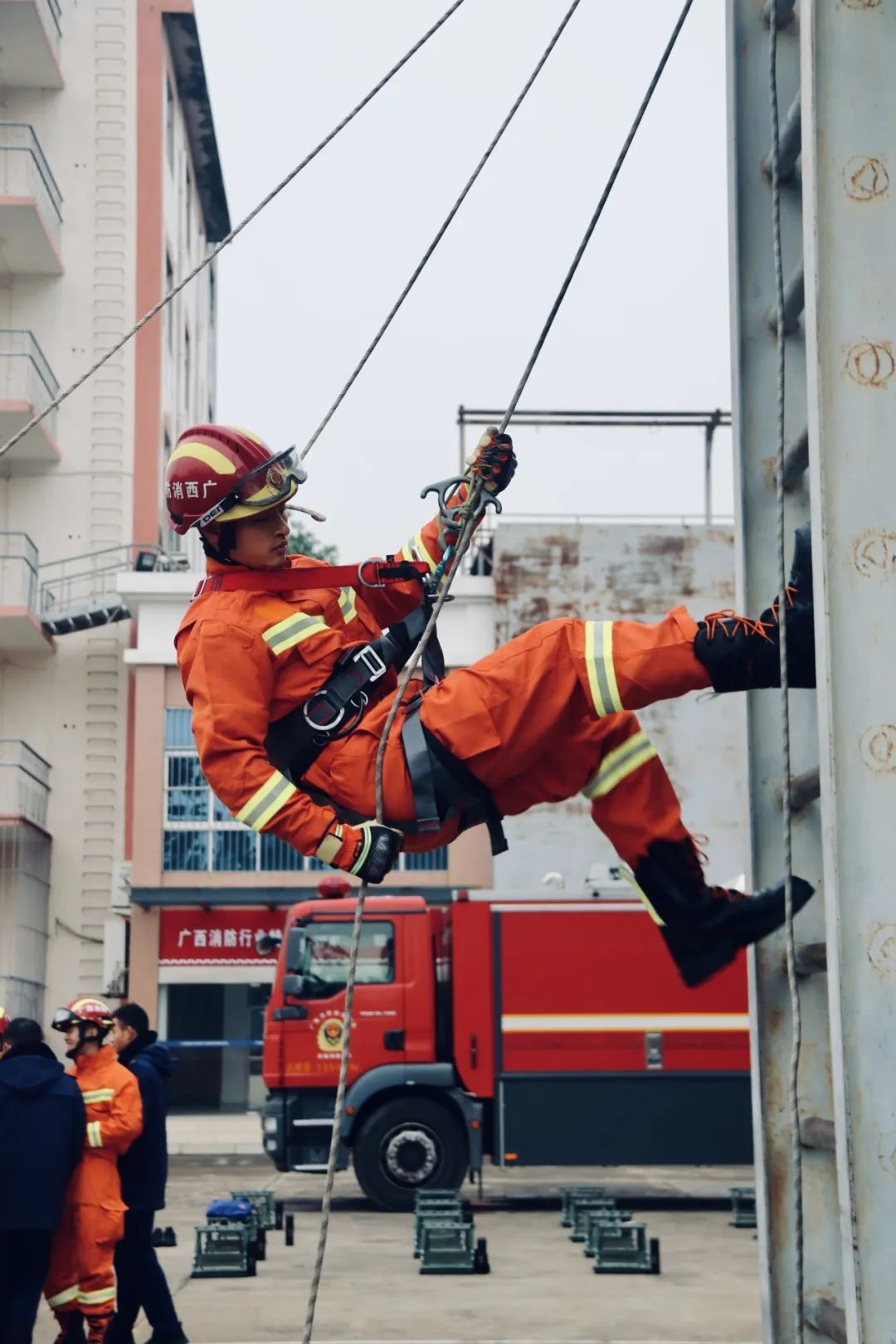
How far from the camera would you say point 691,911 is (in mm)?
4664

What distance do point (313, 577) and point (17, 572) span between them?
74.9 feet

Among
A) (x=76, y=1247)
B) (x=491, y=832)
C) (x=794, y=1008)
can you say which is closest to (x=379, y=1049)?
(x=76, y=1247)

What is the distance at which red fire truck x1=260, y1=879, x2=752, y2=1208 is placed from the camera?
49.2 feet

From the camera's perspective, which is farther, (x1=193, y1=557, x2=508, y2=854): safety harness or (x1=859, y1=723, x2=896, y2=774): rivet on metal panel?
(x1=193, y1=557, x2=508, y2=854): safety harness

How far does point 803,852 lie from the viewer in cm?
434

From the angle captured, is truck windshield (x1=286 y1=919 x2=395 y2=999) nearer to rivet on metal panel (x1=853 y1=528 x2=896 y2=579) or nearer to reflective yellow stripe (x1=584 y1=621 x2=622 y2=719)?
reflective yellow stripe (x1=584 y1=621 x2=622 y2=719)

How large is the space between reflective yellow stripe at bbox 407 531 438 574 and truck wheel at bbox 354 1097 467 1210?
10563 millimetres

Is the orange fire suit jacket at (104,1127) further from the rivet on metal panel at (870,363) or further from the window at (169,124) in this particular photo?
the window at (169,124)

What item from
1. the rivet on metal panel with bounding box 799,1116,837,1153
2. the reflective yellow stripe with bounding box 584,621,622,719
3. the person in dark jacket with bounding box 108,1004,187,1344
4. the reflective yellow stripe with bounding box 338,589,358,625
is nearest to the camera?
the rivet on metal panel with bounding box 799,1116,837,1153

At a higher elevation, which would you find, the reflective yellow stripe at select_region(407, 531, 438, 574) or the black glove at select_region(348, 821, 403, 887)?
the reflective yellow stripe at select_region(407, 531, 438, 574)

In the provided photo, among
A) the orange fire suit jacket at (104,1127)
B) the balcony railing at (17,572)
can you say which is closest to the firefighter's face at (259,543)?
the orange fire suit jacket at (104,1127)

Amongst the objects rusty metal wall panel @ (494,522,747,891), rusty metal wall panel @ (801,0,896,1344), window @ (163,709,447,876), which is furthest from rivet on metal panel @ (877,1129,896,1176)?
window @ (163,709,447,876)

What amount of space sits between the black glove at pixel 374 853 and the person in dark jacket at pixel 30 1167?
3.68 m

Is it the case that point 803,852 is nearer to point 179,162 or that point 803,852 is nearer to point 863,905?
point 863,905
